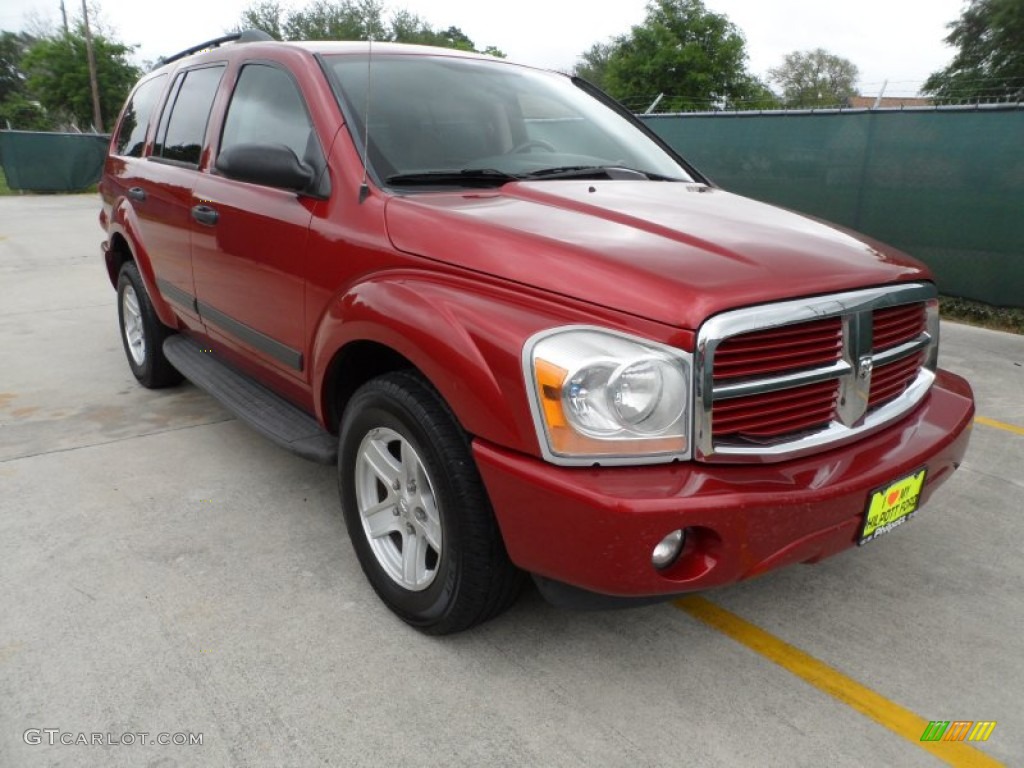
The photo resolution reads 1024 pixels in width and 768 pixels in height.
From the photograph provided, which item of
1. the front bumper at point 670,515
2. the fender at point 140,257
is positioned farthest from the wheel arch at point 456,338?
the fender at point 140,257

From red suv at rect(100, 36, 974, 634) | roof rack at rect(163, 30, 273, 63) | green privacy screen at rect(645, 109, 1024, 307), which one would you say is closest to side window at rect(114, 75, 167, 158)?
roof rack at rect(163, 30, 273, 63)

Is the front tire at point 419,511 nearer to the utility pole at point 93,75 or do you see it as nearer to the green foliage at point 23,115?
the utility pole at point 93,75

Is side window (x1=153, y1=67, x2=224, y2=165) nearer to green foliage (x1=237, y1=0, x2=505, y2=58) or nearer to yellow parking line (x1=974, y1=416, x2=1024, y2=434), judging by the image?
yellow parking line (x1=974, y1=416, x2=1024, y2=434)

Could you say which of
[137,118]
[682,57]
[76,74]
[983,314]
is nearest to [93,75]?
[76,74]

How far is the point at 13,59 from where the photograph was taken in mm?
59812

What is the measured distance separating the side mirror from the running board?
0.90 metres

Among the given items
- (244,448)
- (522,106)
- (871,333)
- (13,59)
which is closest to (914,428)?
(871,333)

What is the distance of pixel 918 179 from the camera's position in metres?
7.57

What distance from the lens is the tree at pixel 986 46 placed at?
3300 cm

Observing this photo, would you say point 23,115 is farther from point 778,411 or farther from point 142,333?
point 778,411

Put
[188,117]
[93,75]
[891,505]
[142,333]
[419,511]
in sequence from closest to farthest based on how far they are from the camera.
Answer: [891,505] → [419,511] → [188,117] → [142,333] → [93,75]

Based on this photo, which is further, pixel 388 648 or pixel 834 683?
pixel 388 648

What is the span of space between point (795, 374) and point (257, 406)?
221cm

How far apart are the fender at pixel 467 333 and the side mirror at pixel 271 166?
0.54 meters
